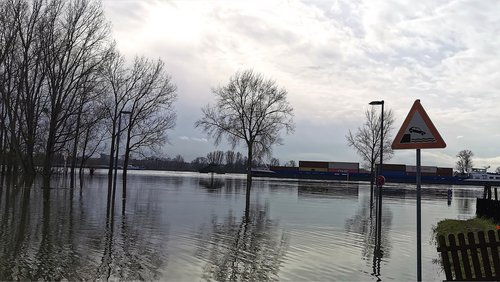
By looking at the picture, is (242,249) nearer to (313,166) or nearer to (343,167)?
(313,166)

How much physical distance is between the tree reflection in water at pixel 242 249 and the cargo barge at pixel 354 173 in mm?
88366

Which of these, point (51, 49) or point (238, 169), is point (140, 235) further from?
point (238, 169)

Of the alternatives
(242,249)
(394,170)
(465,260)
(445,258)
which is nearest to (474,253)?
(465,260)

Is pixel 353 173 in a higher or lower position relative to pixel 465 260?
higher

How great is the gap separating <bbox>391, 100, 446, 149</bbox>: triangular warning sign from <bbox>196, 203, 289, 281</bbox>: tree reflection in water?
3.49m

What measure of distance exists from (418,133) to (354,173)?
10391 centimetres

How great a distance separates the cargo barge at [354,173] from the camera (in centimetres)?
10312

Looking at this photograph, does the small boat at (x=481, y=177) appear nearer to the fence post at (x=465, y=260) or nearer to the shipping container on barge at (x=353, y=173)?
the shipping container on barge at (x=353, y=173)

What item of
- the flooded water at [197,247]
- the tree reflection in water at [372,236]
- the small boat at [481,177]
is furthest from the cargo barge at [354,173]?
the flooded water at [197,247]

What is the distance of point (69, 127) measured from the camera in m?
36.4

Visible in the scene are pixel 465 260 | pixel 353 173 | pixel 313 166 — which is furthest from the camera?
pixel 313 166

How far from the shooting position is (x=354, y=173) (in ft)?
356

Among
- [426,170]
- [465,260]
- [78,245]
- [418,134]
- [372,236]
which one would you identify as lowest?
[372,236]

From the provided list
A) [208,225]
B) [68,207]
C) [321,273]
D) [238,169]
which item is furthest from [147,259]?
[238,169]
